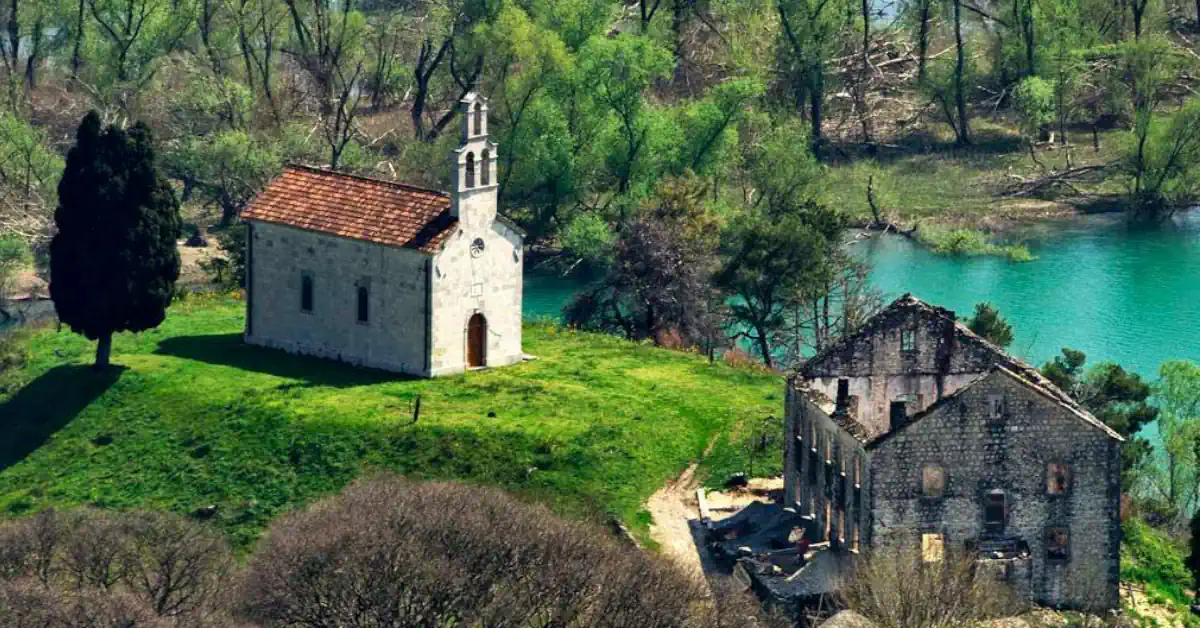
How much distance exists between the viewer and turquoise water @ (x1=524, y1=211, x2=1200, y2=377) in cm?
12062

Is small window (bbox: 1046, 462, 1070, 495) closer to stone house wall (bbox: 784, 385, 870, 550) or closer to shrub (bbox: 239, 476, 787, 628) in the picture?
stone house wall (bbox: 784, 385, 870, 550)

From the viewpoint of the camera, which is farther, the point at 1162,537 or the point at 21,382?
the point at 21,382

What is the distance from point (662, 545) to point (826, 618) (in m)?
7.39

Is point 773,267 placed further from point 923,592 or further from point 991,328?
point 923,592

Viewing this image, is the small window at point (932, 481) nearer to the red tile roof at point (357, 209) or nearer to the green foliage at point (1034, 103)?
the red tile roof at point (357, 209)

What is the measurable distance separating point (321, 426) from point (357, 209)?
8668 mm

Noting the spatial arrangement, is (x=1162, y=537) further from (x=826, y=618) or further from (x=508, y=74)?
(x=508, y=74)

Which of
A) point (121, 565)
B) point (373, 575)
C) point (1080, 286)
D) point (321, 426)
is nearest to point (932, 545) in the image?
point (373, 575)

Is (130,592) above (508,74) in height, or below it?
below

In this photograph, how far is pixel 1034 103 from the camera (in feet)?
496

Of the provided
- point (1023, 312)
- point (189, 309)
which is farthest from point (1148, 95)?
point (189, 309)

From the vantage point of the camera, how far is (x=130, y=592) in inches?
3081

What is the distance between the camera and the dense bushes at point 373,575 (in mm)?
75062

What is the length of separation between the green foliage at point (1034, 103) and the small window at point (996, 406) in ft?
238
